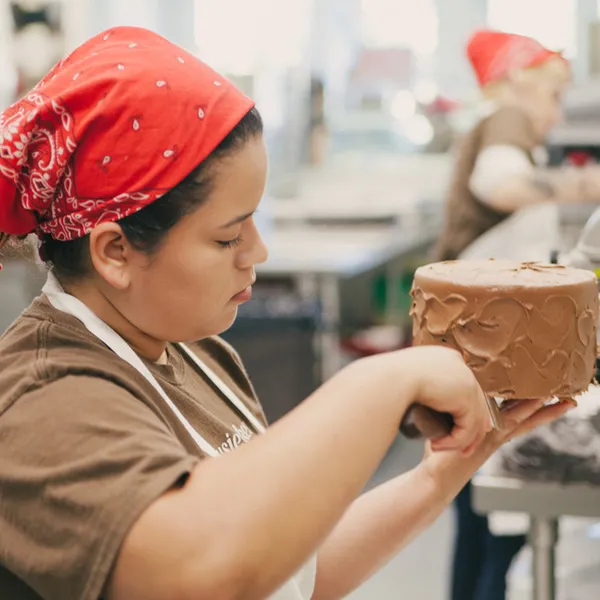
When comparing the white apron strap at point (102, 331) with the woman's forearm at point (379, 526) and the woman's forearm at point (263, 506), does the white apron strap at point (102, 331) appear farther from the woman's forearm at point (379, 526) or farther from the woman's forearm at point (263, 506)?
the woman's forearm at point (379, 526)

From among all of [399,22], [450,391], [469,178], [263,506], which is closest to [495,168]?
[469,178]

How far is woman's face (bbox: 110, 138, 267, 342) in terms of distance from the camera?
881 mm

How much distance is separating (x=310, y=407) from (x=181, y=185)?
0.25 m

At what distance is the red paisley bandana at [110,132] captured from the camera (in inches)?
33.1

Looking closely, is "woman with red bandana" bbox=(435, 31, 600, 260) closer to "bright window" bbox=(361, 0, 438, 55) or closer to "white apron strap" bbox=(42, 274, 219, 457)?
"white apron strap" bbox=(42, 274, 219, 457)

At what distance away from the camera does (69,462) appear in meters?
0.76

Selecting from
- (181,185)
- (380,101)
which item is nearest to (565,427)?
(181,185)

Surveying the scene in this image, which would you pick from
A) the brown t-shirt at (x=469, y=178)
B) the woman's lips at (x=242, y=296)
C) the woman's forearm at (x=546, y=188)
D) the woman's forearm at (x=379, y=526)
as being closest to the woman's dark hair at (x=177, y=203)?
the woman's lips at (x=242, y=296)

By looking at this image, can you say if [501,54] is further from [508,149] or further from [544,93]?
[508,149]

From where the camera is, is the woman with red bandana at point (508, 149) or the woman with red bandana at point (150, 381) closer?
the woman with red bandana at point (150, 381)

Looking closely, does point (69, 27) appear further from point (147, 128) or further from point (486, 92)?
point (147, 128)

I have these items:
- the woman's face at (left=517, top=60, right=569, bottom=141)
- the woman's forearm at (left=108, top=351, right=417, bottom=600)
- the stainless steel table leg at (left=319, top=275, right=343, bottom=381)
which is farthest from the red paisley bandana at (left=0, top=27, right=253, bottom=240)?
the stainless steel table leg at (left=319, top=275, right=343, bottom=381)

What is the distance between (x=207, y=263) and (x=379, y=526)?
1.55 ft

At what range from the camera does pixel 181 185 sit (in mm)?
866
